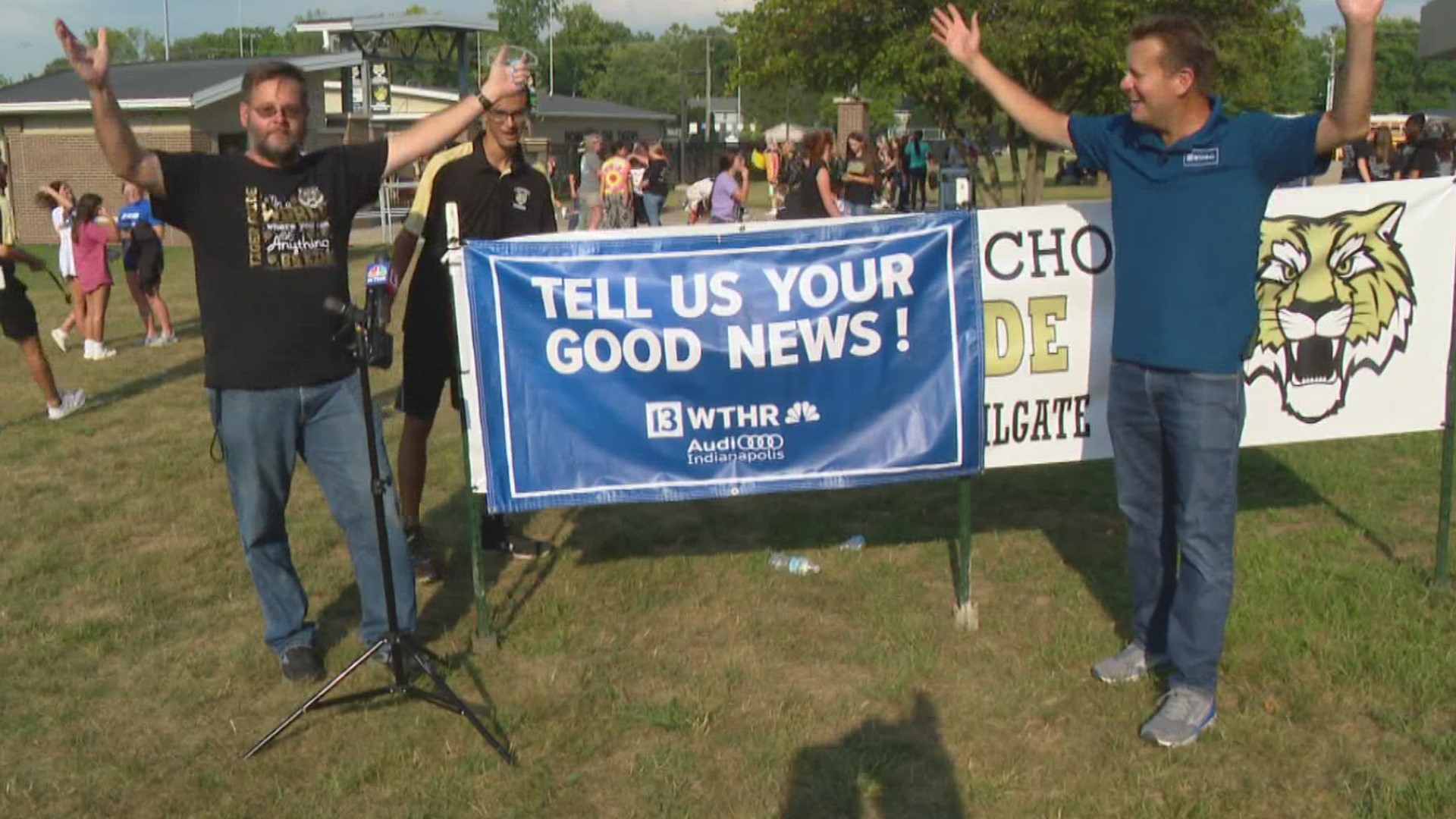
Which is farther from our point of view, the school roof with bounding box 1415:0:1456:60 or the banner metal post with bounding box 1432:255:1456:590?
the school roof with bounding box 1415:0:1456:60

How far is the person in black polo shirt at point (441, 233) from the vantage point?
19.0 feet

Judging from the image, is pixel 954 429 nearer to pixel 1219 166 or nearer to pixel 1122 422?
→ pixel 1122 422

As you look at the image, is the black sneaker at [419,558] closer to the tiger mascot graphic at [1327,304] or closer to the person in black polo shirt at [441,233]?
the person in black polo shirt at [441,233]

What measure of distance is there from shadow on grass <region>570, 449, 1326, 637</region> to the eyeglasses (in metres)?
2.00

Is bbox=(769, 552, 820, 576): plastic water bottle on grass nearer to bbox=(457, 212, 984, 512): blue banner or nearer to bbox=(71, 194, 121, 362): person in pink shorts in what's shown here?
bbox=(457, 212, 984, 512): blue banner

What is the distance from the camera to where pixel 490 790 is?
13.4 ft

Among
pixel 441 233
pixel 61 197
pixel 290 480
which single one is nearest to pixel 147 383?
pixel 61 197

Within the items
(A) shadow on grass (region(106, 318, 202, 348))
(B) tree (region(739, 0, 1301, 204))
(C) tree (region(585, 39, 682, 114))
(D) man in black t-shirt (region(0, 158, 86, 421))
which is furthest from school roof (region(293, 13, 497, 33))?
(C) tree (region(585, 39, 682, 114))

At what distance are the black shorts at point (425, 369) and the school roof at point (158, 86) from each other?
23453 mm

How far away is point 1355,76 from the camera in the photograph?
3768 mm

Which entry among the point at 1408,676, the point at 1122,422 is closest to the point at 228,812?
the point at 1122,422

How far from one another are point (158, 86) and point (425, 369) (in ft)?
89.8

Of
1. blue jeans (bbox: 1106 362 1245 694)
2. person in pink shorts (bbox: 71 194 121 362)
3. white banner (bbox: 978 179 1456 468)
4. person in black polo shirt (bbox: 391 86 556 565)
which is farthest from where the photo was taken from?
person in pink shorts (bbox: 71 194 121 362)

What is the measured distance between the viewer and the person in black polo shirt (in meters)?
5.80
